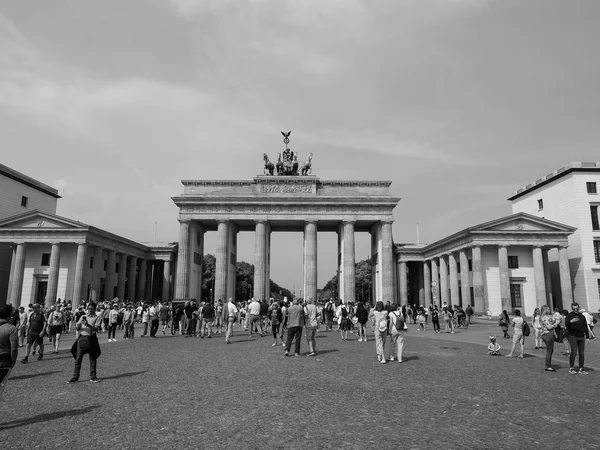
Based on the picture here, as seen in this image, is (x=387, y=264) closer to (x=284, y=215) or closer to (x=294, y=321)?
(x=284, y=215)

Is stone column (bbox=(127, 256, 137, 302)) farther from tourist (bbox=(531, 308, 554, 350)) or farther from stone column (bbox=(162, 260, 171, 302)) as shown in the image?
tourist (bbox=(531, 308, 554, 350))

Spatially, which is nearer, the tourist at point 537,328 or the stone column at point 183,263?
the tourist at point 537,328

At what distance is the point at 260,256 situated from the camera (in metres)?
50.7

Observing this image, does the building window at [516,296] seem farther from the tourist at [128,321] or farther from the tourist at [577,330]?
the tourist at [128,321]

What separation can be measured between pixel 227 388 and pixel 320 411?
3.00m

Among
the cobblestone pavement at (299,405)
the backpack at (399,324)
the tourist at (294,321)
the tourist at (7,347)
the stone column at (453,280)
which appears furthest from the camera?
the stone column at (453,280)

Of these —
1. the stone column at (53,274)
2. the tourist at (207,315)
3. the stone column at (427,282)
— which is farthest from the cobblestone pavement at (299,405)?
the stone column at (427,282)

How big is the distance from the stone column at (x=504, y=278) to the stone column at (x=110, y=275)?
153 feet

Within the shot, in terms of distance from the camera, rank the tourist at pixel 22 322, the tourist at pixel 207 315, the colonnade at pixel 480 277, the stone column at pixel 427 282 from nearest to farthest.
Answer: the tourist at pixel 22 322 → the tourist at pixel 207 315 → the colonnade at pixel 480 277 → the stone column at pixel 427 282

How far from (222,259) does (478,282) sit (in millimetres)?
29580

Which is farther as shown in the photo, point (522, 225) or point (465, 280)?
point (465, 280)

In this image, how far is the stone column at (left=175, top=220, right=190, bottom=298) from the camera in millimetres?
49253

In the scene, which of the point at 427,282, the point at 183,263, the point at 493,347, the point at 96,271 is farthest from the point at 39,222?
the point at 427,282

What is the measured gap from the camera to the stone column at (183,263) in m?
49.3
